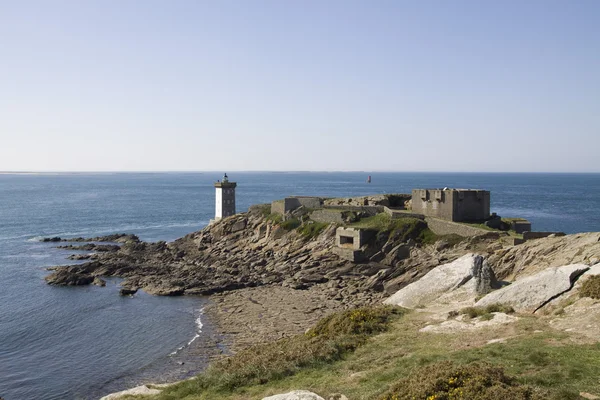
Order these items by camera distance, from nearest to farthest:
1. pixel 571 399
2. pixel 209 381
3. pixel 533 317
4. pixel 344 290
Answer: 1. pixel 571 399
2. pixel 209 381
3. pixel 533 317
4. pixel 344 290

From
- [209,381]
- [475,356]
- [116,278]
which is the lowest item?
[116,278]

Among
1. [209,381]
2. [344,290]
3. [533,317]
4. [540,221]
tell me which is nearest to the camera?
[209,381]

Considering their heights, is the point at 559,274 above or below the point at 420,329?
above

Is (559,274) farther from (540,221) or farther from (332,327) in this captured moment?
(540,221)

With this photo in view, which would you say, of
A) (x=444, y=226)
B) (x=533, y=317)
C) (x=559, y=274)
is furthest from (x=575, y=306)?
(x=444, y=226)

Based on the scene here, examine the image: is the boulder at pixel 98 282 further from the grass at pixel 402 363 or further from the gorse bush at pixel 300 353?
the grass at pixel 402 363

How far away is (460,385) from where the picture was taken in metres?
12.7

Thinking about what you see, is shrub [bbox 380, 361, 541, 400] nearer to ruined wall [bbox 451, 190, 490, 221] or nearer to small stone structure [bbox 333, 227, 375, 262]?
small stone structure [bbox 333, 227, 375, 262]

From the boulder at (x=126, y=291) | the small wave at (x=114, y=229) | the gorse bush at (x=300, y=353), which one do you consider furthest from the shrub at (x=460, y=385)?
the small wave at (x=114, y=229)

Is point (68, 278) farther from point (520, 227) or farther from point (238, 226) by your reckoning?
point (520, 227)

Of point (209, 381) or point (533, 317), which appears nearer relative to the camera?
point (209, 381)

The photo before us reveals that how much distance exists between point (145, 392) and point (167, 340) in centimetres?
1544

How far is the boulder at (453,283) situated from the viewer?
2575cm

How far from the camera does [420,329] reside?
819 inches
